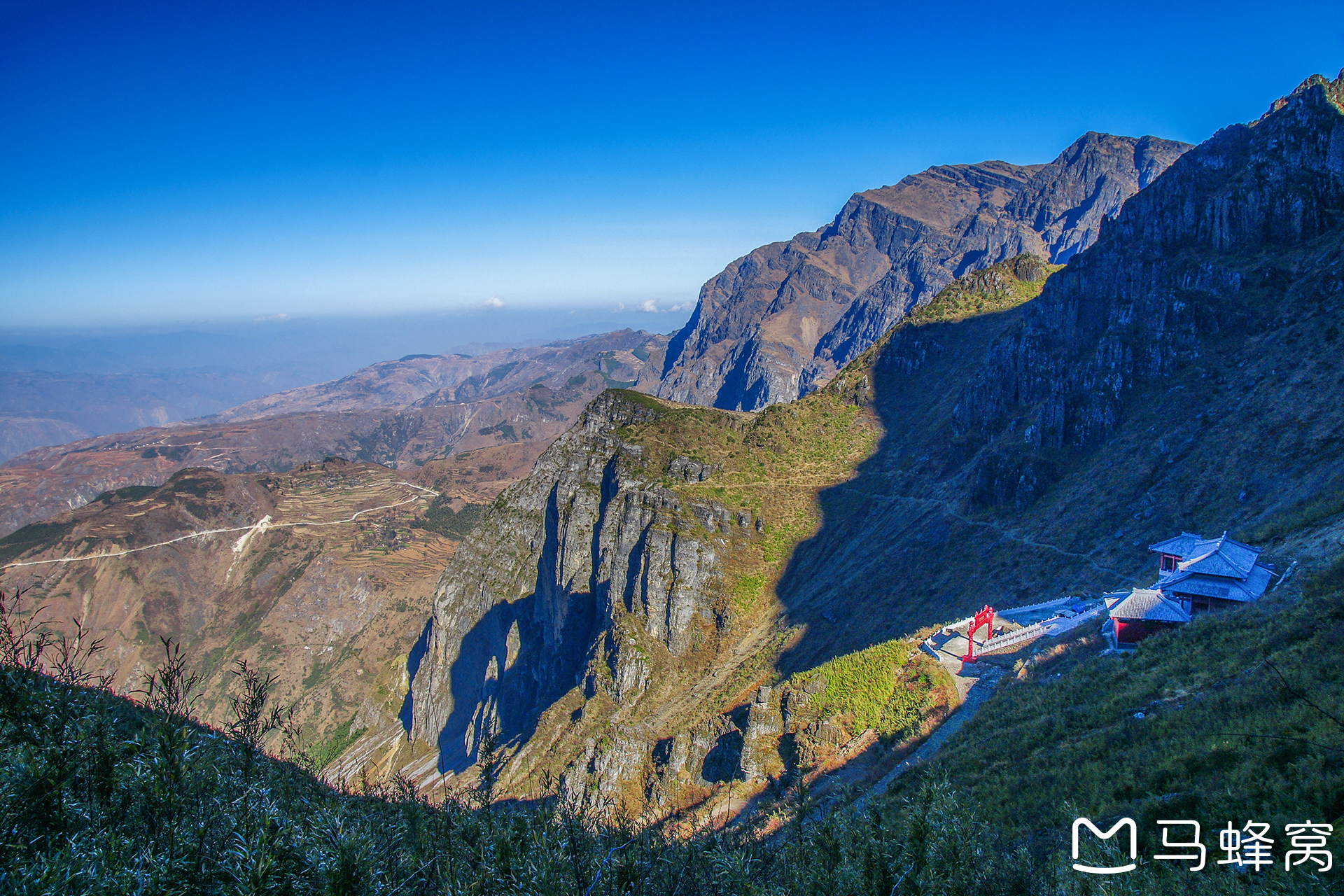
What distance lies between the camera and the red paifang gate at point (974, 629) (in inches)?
1389

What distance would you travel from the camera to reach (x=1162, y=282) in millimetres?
57656

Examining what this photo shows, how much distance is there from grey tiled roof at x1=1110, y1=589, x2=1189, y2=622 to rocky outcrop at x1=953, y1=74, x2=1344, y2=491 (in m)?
25.8

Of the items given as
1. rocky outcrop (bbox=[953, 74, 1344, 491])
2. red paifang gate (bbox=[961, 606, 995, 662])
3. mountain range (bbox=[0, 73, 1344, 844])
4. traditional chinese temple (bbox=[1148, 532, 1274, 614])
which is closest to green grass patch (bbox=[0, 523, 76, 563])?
mountain range (bbox=[0, 73, 1344, 844])

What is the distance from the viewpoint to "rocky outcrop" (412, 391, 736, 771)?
60.1 metres

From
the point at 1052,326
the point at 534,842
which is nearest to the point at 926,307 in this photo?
the point at 1052,326

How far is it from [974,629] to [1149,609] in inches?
396

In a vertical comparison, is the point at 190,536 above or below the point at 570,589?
below

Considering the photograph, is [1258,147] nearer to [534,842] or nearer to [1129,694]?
[1129,694]

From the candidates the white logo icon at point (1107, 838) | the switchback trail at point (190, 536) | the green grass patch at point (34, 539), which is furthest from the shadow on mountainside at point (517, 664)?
the green grass patch at point (34, 539)

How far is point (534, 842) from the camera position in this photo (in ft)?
42.5

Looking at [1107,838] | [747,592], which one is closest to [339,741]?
[747,592]

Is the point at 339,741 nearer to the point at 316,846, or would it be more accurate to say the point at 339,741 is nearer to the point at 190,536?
the point at 190,536

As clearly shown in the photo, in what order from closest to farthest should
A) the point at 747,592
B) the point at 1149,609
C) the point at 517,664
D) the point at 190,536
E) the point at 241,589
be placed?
1. the point at 1149,609
2. the point at 747,592
3. the point at 517,664
4. the point at 241,589
5. the point at 190,536

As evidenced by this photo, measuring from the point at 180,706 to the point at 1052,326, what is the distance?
7788 cm
